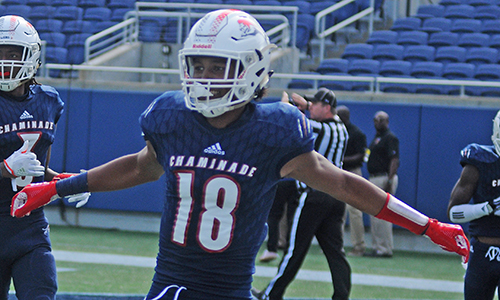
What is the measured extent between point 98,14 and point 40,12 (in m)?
1.16

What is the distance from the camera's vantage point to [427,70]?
9.77 m

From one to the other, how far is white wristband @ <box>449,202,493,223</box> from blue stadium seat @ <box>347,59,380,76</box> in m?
6.39

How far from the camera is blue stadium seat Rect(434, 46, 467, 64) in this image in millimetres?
10023

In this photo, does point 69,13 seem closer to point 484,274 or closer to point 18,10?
point 18,10

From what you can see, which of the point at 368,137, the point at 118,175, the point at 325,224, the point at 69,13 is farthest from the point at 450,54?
the point at 118,175

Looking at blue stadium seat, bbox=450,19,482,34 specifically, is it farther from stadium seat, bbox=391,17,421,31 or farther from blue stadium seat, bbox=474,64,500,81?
blue stadium seat, bbox=474,64,500,81

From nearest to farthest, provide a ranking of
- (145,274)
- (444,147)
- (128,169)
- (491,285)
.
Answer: (128,169), (491,285), (145,274), (444,147)

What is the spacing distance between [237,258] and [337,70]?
8.11 m

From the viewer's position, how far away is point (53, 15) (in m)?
12.4

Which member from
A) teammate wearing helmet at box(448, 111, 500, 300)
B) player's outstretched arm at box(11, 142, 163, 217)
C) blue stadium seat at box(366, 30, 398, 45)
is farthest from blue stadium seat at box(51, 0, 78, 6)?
player's outstretched arm at box(11, 142, 163, 217)

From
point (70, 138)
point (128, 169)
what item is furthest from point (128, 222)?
point (128, 169)

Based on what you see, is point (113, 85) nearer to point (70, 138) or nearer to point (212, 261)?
point (70, 138)

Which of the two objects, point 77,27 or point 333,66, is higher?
point 77,27

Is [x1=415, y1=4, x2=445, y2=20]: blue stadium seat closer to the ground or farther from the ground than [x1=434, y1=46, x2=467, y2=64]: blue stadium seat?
farther from the ground
